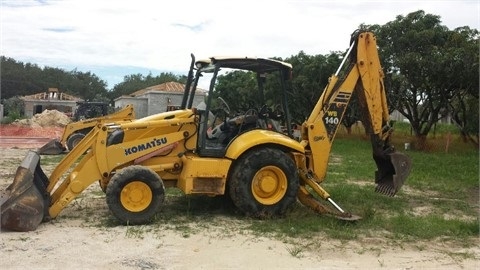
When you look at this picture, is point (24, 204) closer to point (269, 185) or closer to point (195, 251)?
point (195, 251)

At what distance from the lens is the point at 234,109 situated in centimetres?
866

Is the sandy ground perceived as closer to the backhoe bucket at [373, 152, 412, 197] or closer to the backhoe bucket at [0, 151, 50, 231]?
the backhoe bucket at [0, 151, 50, 231]

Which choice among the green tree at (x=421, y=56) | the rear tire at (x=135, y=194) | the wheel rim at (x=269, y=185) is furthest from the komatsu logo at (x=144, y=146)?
the green tree at (x=421, y=56)

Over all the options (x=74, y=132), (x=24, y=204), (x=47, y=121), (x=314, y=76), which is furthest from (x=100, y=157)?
(x=47, y=121)

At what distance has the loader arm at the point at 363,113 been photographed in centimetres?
816

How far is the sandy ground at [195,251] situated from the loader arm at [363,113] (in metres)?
1.75

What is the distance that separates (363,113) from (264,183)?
7.36 ft

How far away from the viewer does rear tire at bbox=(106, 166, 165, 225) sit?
6.95 m

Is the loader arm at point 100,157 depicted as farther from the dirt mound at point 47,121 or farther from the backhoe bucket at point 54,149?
the dirt mound at point 47,121

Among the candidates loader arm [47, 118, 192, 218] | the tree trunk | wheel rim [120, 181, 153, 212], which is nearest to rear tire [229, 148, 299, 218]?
Answer: loader arm [47, 118, 192, 218]

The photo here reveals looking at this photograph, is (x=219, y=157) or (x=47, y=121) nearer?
(x=219, y=157)

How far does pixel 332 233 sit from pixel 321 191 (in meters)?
1.03

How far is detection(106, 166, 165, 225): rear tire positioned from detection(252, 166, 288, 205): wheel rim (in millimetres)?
1414

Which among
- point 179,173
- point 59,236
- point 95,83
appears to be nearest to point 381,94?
point 179,173
